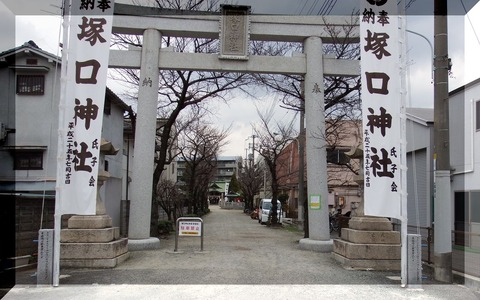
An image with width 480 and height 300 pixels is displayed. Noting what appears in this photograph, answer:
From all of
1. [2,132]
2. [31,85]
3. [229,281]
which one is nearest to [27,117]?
[2,132]

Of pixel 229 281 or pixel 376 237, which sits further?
pixel 376 237

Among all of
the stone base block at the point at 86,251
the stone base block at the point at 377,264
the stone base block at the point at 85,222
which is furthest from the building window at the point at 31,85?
the stone base block at the point at 377,264

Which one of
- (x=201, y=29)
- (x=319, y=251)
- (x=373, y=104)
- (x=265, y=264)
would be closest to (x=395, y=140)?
(x=373, y=104)

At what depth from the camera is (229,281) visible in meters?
8.84

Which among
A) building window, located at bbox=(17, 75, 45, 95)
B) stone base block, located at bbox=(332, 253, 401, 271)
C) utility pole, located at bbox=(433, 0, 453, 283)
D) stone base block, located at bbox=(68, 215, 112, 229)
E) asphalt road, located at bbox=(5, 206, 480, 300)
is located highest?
building window, located at bbox=(17, 75, 45, 95)

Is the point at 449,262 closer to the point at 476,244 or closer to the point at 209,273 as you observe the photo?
the point at 476,244

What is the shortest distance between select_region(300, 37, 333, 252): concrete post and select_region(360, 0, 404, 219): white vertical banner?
16.1 ft

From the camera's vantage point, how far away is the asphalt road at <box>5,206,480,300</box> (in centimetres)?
783

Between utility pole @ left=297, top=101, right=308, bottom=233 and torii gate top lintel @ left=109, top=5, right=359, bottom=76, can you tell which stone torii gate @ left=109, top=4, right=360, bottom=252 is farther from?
utility pole @ left=297, top=101, right=308, bottom=233

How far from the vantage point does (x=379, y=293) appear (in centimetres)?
802

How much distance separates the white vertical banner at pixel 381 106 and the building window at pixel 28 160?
46.2 ft

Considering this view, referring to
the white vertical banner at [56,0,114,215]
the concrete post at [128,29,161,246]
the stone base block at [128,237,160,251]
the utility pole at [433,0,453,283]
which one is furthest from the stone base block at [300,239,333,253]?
the white vertical banner at [56,0,114,215]

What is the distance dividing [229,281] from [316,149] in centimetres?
678

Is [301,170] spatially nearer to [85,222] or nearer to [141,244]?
[141,244]
